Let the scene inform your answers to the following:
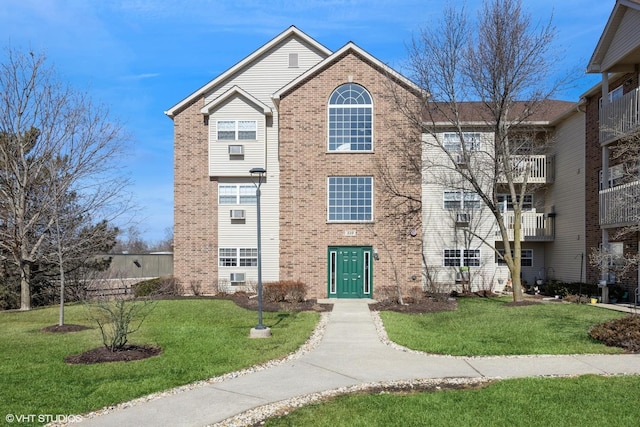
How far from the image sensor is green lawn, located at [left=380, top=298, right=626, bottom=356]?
9961mm

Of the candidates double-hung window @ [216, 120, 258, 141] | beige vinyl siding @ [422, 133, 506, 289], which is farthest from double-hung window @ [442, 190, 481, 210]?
double-hung window @ [216, 120, 258, 141]

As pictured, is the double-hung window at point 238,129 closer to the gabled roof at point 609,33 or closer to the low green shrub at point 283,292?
the low green shrub at point 283,292

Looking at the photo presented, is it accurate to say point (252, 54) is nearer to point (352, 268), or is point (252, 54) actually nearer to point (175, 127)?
point (175, 127)

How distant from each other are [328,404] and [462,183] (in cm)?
1827

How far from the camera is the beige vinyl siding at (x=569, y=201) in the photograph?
73.4ft

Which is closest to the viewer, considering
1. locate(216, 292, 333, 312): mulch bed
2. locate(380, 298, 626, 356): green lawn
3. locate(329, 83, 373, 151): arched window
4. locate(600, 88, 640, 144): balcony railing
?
locate(380, 298, 626, 356): green lawn

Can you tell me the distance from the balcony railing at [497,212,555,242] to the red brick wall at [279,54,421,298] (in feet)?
23.4

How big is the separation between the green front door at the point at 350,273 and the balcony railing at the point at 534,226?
8.75 m

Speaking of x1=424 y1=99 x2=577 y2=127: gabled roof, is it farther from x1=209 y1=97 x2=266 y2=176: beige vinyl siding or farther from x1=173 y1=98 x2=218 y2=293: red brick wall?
x1=173 y1=98 x2=218 y2=293: red brick wall

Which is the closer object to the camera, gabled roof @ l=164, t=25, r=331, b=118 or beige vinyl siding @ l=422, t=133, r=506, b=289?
gabled roof @ l=164, t=25, r=331, b=118

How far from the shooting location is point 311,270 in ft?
67.4

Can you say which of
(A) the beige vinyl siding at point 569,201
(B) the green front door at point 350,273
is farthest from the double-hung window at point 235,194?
(A) the beige vinyl siding at point 569,201

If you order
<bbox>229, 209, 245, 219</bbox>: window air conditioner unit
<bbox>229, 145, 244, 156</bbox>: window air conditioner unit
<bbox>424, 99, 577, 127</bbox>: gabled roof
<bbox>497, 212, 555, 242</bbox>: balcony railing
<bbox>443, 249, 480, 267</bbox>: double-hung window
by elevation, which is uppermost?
<bbox>424, 99, 577, 127</bbox>: gabled roof

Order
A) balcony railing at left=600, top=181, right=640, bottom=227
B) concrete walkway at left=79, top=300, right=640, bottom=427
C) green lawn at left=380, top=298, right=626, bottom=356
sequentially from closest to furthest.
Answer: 1. concrete walkway at left=79, top=300, right=640, bottom=427
2. green lawn at left=380, top=298, right=626, bottom=356
3. balcony railing at left=600, top=181, right=640, bottom=227
